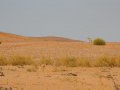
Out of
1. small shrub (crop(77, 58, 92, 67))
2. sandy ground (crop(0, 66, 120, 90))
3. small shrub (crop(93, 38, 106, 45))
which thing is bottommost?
sandy ground (crop(0, 66, 120, 90))

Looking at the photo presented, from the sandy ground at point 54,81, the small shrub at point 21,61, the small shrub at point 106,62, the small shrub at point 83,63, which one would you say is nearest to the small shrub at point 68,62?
the small shrub at point 83,63

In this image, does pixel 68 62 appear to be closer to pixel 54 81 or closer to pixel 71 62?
pixel 71 62

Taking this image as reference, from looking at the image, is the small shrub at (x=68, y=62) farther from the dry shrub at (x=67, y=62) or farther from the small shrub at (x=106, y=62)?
the small shrub at (x=106, y=62)

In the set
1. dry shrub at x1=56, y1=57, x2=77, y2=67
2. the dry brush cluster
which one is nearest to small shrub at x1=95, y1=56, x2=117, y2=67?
the dry brush cluster

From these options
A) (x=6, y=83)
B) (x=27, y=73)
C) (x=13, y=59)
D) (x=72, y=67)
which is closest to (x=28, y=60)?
(x=13, y=59)

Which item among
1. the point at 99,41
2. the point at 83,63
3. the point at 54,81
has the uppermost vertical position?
the point at 99,41

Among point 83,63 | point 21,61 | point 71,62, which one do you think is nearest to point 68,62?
point 71,62

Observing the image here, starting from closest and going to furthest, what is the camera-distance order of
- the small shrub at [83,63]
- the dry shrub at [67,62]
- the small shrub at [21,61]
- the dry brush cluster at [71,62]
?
the small shrub at [83,63] < the dry brush cluster at [71,62] < the dry shrub at [67,62] < the small shrub at [21,61]

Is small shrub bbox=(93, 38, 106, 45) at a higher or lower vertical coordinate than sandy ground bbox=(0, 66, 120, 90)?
higher

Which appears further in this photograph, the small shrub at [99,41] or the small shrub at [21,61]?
the small shrub at [99,41]

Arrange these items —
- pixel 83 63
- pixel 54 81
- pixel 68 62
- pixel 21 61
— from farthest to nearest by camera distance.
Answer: pixel 21 61, pixel 68 62, pixel 83 63, pixel 54 81

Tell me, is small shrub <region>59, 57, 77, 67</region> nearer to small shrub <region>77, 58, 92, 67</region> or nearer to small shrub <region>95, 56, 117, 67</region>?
small shrub <region>77, 58, 92, 67</region>

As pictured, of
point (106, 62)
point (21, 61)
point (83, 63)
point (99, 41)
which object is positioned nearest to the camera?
point (83, 63)

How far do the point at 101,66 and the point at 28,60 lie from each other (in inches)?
151
